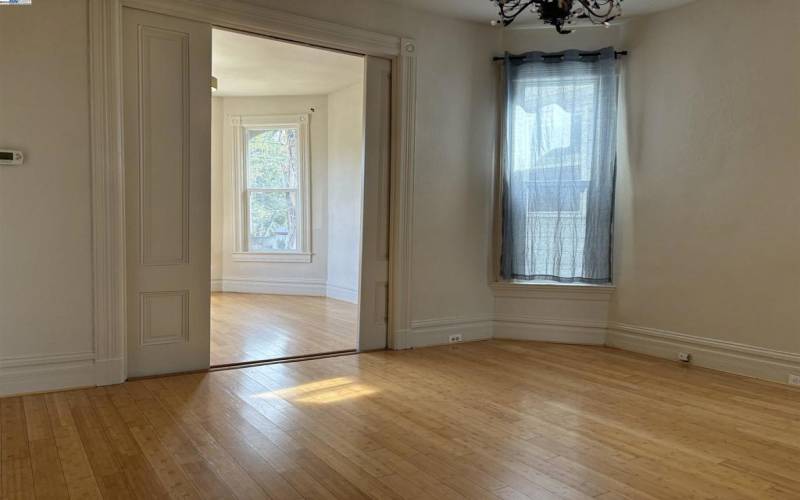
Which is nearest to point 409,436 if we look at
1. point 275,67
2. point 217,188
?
point 275,67

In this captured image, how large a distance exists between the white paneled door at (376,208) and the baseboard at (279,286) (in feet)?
12.3

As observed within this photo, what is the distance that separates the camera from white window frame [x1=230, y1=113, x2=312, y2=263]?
8883 millimetres

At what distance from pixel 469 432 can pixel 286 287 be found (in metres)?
6.22

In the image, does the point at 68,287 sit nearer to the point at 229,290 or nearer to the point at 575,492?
the point at 575,492

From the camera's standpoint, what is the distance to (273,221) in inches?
360

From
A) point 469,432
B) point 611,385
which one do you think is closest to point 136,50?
point 469,432

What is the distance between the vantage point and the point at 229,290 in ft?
30.3

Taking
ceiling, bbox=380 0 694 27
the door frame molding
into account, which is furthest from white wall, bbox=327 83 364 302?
the door frame molding

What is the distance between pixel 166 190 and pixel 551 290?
3.56m

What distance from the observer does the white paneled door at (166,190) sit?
13.4ft

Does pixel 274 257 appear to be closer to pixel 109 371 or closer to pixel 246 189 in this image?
pixel 246 189

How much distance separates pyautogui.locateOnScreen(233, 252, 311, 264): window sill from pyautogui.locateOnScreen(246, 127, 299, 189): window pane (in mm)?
1037

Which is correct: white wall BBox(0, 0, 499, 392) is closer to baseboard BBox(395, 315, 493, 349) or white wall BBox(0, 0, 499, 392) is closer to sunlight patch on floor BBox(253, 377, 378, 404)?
sunlight patch on floor BBox(253, 377, 378, 404)

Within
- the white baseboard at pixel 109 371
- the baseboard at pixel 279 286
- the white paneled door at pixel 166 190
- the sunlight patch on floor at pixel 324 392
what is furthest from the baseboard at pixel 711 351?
the baseboard at pixel 279 286
